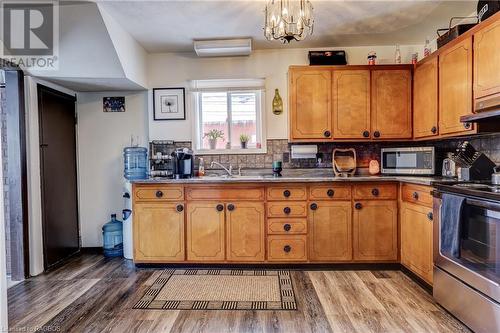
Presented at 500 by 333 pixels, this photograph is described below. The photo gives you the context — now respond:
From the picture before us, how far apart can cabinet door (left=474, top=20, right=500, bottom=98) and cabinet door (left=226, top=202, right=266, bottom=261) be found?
84.0 inches

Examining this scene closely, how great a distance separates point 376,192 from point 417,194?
1.40 ft

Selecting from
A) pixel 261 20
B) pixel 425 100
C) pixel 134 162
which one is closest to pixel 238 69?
pixel 261 20

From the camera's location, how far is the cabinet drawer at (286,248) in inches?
124

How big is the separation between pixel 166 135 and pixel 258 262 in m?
1.98

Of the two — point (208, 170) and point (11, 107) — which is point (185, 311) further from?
point (11, 107)

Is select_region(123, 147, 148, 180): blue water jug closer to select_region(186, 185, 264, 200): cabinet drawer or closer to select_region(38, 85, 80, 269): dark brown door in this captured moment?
select_region(38, 85, 80, 269): dark brown door

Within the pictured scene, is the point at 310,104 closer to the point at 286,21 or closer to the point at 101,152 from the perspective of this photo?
the point at 286,21

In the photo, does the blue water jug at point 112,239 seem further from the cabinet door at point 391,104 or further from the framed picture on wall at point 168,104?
the cabinet door at point 391,104

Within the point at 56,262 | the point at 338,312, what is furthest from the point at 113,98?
the point at 338,312

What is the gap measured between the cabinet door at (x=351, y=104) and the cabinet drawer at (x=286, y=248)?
129 centimetres

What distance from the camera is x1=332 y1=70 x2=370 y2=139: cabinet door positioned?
11.2 feet

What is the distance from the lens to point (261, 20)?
3.04 meters

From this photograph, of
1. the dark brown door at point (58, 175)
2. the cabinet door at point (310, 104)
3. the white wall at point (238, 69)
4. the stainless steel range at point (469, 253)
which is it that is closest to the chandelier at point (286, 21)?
the cabinet door at point (310, 104)

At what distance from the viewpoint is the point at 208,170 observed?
3.86 meters
